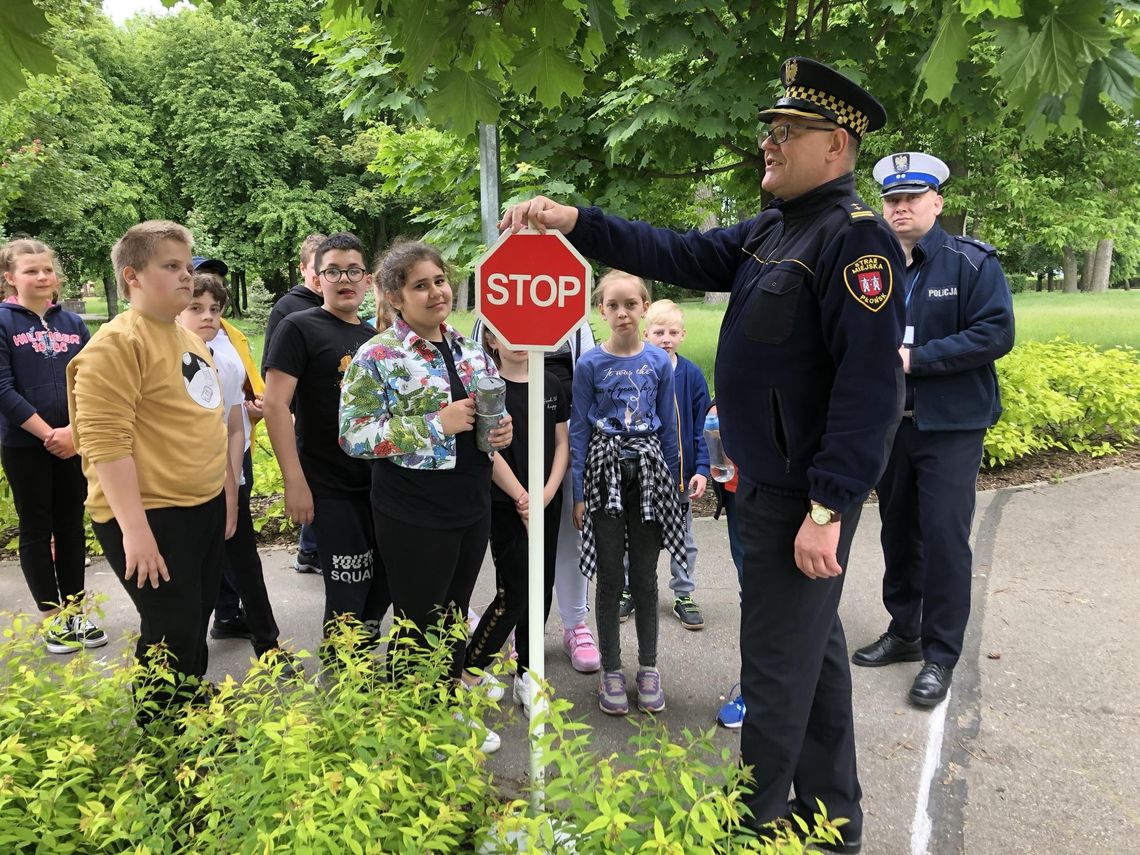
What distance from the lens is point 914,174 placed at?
3.40 m

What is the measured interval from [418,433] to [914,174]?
8.22 ft

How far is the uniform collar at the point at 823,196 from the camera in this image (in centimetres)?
220

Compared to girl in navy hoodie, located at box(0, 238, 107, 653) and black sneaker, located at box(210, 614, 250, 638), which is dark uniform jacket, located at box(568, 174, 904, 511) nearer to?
black sneaker, located at box(210, 614, 250, 638)

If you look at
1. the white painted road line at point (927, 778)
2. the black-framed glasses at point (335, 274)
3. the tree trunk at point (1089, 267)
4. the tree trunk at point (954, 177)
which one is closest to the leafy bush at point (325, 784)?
the white painted road line at point (927, 778)

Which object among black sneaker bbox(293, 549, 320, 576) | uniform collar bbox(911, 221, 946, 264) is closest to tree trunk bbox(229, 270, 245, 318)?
black sneaker bbox(293, 549, 320, 576)

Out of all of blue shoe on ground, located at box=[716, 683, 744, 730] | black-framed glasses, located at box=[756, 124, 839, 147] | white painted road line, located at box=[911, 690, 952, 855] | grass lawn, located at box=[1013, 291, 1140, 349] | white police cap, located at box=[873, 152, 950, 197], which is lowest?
white painted road line, located at box=[911, 690, 952, 855]

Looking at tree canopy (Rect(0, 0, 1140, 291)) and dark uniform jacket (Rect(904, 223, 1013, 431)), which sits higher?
tree canopy (Rect(0, 0, 1140, 291))

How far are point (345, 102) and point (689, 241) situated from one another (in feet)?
15.3

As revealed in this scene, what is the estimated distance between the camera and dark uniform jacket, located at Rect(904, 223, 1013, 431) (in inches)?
132

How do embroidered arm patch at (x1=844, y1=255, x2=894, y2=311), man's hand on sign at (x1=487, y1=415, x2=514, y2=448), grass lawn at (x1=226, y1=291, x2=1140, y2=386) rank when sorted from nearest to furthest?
embroidered arm patch at (x1=844, y1=255, x2=894, y2=311) < man's hand on sign at (x1=487, y1=415, x2=514, y2=448) < grass lawn at (x1=226, y1=291, x2=1140, y2=386)

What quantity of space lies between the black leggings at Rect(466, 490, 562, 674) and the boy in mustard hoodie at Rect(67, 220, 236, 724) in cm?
115

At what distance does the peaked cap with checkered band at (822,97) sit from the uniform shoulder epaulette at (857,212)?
0.78ft

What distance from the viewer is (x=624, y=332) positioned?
3.45m

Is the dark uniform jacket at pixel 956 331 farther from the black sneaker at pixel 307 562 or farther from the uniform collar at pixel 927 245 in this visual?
the black sneaker at pixel 307 562
